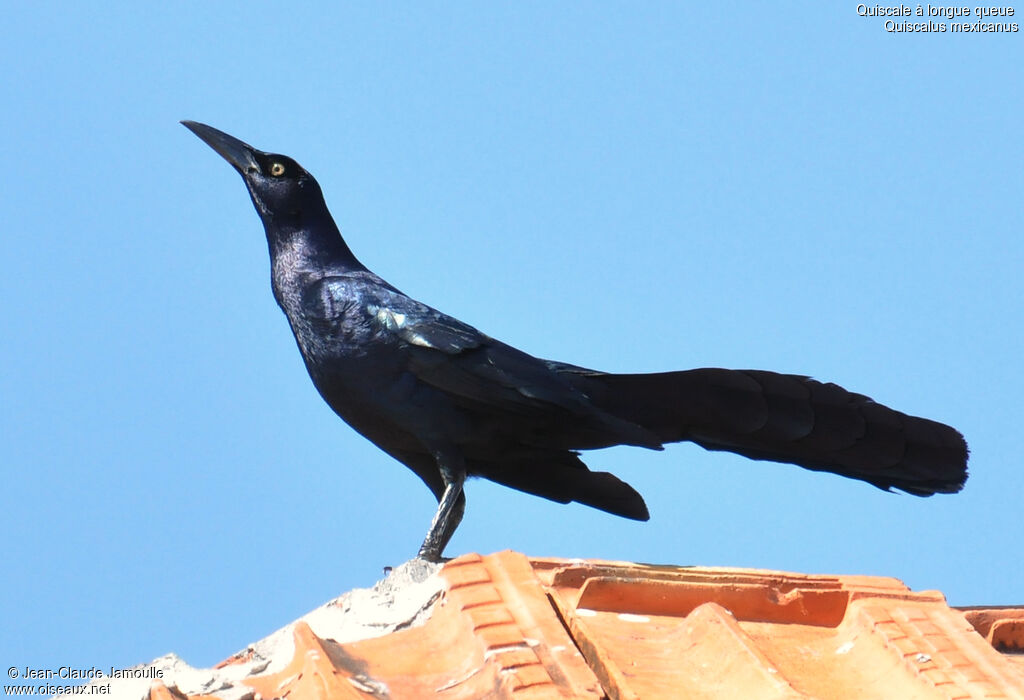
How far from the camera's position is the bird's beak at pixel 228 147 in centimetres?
533

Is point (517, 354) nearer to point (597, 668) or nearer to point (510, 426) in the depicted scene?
point (510, 426)

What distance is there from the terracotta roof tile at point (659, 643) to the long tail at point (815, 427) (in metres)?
0.72

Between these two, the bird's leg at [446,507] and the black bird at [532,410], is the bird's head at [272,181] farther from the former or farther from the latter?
the bird's leg at [446,507]

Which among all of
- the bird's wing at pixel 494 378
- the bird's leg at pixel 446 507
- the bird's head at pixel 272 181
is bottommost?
the bird's leg at pixel 446 507

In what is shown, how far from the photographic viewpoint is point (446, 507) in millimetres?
4465

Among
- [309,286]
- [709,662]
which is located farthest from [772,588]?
[309,286]

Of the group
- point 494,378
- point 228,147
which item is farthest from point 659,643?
point 228,147

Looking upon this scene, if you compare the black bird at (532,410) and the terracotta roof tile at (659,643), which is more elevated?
the black bird at (532,410)

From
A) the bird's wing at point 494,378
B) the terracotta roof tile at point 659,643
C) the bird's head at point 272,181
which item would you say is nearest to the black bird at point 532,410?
the bird's wing at point 494,378

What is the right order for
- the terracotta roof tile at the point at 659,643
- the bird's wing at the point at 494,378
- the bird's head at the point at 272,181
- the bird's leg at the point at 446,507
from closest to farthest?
the terracotta roof tile at the point at 659,643
the bird's leg at the point at 446,507
the bird's wing at the point at 494,378
the bird's head at the point at 272,181

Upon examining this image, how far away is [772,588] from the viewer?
3.82m

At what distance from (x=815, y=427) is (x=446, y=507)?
1261mm

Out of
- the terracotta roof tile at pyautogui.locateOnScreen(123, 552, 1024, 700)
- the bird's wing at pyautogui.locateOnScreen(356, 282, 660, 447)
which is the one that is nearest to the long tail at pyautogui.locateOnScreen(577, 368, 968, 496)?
the bird's wing at pyautogui.locateOnScreen(356, 282, 660, 447)

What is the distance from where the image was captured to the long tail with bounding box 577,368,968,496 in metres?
4.62
